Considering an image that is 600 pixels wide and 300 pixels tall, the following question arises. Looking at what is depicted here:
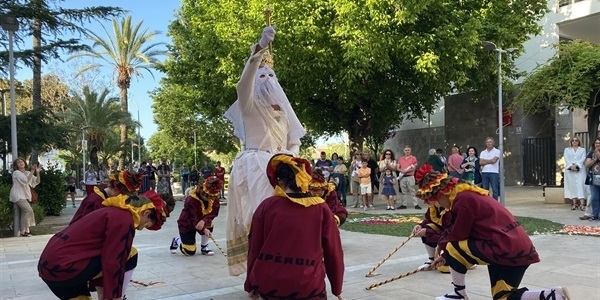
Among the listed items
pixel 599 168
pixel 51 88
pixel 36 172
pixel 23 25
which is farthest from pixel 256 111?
pixel 51 88

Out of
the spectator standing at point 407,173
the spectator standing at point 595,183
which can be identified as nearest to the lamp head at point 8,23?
the spectator standing at point 407,173

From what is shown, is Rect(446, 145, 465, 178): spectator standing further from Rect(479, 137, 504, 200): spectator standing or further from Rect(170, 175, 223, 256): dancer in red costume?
Rect(170, 175, 223, 256): dancer in red costume

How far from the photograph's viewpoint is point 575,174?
12.1 metres

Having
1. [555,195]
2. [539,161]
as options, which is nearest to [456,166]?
[555,195]

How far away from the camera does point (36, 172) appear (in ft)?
39.6

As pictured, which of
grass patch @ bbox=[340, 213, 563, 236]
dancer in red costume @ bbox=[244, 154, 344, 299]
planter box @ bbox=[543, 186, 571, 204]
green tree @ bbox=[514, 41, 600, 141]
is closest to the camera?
dancer in red costume @ bbox=[244, 154, 344, 299]

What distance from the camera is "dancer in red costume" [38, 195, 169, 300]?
11.3ft

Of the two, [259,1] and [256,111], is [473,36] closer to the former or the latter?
[259,1]

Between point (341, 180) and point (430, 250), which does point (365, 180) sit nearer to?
point (341, 180)

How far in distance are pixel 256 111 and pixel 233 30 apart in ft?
40.0

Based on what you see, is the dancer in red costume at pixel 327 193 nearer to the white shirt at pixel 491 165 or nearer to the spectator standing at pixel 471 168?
the white shirt at pixel 491 165

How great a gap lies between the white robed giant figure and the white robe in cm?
971

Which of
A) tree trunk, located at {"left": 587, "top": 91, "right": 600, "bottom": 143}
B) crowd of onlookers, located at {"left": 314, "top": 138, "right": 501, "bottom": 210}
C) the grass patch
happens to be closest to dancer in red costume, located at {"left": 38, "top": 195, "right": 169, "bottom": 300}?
the grass patch

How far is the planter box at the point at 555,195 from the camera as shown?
13.9m
